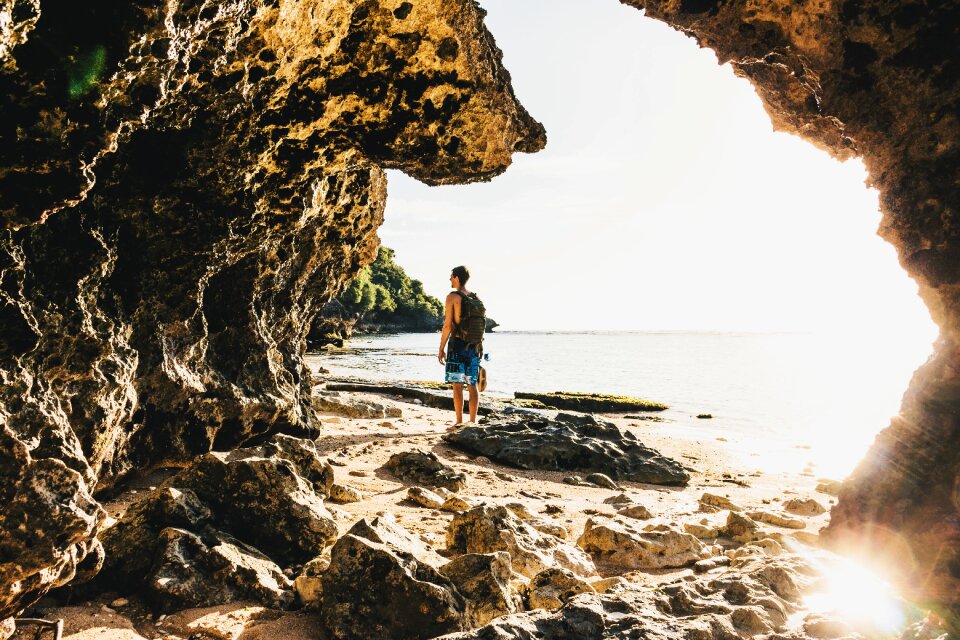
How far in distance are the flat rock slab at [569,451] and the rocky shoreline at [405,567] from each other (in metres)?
2.01

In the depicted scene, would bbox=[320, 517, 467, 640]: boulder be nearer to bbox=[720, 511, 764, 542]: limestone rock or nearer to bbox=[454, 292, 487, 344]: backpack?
bbox=[720, 511, 764, 542]: limestone rock

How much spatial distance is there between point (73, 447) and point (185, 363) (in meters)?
2.15

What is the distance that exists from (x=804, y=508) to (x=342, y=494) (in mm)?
4768

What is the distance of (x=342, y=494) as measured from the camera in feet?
15.5

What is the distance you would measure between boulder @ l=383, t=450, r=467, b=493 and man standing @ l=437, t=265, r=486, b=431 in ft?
9.01

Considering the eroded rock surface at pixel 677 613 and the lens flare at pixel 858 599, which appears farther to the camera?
the lens flare at pixel 858 599

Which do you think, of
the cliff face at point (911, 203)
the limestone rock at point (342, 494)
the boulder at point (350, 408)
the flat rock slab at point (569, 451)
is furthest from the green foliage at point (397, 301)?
the cliff face at point (911, 203)

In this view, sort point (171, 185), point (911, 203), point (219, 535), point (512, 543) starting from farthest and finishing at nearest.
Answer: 1. point (171, 185)
2. point (512, 543)
3. point (911, 203)
4. point (219, 535)

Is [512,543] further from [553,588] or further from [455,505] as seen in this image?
[455,505]

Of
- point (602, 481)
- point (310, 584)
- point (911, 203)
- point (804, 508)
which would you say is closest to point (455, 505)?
point (310, 584)

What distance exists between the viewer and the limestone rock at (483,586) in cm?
262

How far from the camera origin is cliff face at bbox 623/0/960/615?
2.91m

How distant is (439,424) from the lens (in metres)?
10.4

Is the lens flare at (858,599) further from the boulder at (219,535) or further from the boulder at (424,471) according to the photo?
the boulder at (424,471)
